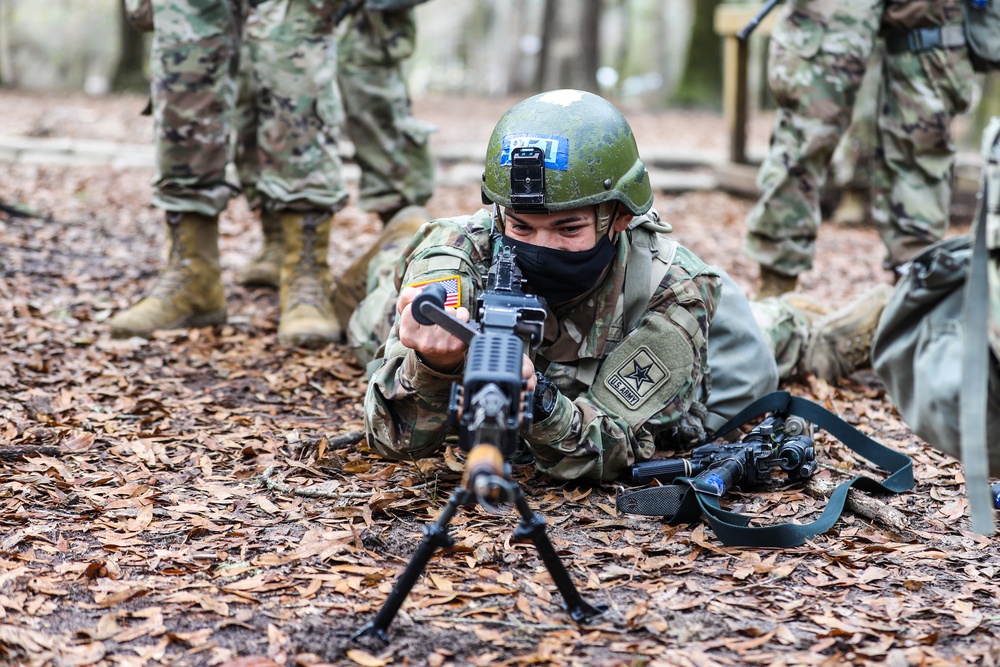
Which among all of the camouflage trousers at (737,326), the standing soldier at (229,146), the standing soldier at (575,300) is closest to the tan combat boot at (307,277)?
the standing soldier at (229,146)

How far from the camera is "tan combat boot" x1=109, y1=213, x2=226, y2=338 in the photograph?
16.1 feet

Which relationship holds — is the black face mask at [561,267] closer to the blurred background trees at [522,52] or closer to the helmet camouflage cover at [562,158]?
the helmet camouflage cover at [562,158]

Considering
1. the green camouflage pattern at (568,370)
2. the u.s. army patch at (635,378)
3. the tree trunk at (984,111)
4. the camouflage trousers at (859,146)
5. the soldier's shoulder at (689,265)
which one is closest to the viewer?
the green camouflage pattern at (568,370)

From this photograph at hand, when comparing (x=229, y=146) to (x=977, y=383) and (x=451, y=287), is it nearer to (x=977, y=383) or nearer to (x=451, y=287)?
(x=451, y=287)

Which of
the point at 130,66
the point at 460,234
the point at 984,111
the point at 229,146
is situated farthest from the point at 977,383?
the point at 130,66

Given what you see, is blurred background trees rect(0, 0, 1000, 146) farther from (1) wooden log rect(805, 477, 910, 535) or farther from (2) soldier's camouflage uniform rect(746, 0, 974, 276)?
(1) wooden log rect(805, 477, 910, 535)

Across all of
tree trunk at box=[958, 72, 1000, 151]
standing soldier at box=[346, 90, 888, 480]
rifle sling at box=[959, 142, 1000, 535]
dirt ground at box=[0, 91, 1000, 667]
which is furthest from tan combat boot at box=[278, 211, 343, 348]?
tree trunk at box=[958, 72, 1000, 151]

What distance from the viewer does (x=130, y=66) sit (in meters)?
17.5

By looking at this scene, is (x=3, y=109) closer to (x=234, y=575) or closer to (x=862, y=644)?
(x=234, y=575)

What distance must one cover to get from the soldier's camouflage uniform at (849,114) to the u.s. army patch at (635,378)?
2159mm

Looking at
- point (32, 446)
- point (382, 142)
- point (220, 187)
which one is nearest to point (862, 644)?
point (32, 446)

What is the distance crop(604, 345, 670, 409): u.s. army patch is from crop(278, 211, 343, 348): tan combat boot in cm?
188

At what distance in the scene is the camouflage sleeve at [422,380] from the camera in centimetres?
307

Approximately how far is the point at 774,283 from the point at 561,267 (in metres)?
2.65
